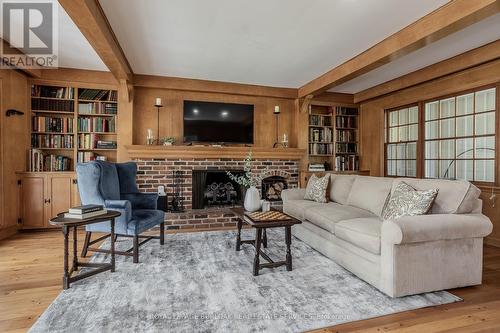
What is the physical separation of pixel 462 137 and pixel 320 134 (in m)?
2.39

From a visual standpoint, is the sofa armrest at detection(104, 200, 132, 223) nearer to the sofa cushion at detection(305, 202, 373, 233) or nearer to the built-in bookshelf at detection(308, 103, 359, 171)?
the sofa cushion at detection(305, 202, 373, 233)

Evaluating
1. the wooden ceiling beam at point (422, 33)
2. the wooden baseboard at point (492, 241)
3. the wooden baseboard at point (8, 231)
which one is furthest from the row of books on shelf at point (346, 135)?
the wooden baseboard at point (8, 231)

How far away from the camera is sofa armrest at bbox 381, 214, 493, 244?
2072 mm

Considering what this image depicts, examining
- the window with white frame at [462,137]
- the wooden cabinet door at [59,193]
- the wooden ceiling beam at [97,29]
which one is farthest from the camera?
the wooden cabinet door at [59,193]

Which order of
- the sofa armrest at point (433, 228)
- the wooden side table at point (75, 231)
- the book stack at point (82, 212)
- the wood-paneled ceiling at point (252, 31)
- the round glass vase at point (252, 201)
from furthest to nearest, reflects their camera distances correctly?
the round glass vase at point (252, 201) → the wood-paneled ceiling at point (252, 31) → the book stack at point (82, 212) → the wooden side table at point (75, 231) → the sofa armrest at point (433, 228)

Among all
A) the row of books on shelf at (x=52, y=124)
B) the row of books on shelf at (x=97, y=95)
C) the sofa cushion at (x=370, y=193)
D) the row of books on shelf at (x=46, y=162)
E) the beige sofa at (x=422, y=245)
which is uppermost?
the row of books on shelf at (x=97, y=95)

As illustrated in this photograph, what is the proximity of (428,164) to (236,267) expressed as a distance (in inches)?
149

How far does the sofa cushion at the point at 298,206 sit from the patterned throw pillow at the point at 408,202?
3.32 ft

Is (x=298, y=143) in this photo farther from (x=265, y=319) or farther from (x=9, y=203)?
(x=9, y=203)

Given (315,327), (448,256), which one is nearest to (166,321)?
(315,327)

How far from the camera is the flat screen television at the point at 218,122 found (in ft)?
16.0

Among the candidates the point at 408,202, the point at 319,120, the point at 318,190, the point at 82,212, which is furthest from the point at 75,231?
the point at 319,120

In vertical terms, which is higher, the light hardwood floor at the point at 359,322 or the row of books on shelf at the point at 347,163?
the row of books on shelf at the point at 347,163

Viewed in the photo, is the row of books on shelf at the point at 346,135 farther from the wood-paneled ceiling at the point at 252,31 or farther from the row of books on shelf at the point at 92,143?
the row of books on shelf at the point at 92,143
